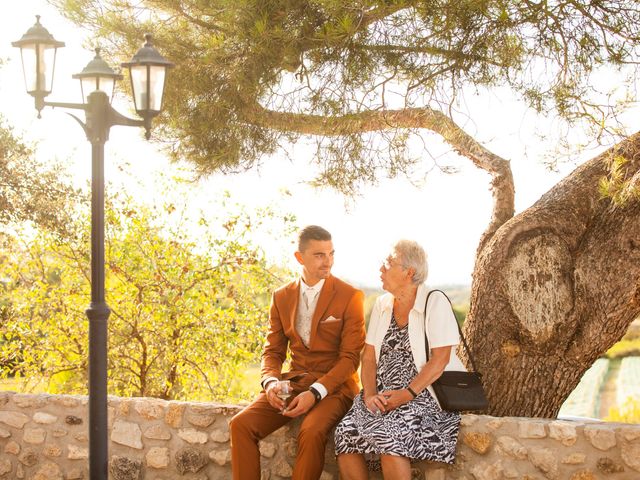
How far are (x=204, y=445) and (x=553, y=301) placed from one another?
2.12 m

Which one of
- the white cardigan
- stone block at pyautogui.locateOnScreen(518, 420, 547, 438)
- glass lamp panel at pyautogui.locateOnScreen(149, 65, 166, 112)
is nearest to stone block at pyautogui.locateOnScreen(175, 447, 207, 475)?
the white cardigan

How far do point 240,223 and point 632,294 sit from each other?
397cm

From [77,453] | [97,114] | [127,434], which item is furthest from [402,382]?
[77,453]

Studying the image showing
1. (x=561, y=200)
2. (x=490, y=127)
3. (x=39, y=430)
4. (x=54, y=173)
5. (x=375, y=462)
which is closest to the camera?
(x=375, y=462)

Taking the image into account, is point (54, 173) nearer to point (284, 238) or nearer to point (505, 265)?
point (284, 238)

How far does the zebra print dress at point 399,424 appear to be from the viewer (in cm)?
355

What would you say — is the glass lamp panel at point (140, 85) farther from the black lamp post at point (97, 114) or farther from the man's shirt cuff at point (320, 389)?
the man's shirt cuff at point (320, 389)

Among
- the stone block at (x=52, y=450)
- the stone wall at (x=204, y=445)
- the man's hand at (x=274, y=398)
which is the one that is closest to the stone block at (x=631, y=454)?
the stone wall at (x=204, y=445)

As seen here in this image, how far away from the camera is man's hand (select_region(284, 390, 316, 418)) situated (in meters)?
3.82

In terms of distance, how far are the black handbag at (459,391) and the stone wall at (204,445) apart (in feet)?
0.41

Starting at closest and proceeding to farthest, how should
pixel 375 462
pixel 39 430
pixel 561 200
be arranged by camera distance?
1. pixel 375 462
2. pixel 39 430
3. pixel 561 200

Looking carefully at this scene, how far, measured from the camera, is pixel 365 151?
5.62 metres

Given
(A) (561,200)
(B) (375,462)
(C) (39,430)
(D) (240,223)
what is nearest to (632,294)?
(A) (561,200)

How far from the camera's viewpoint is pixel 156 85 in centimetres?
386
